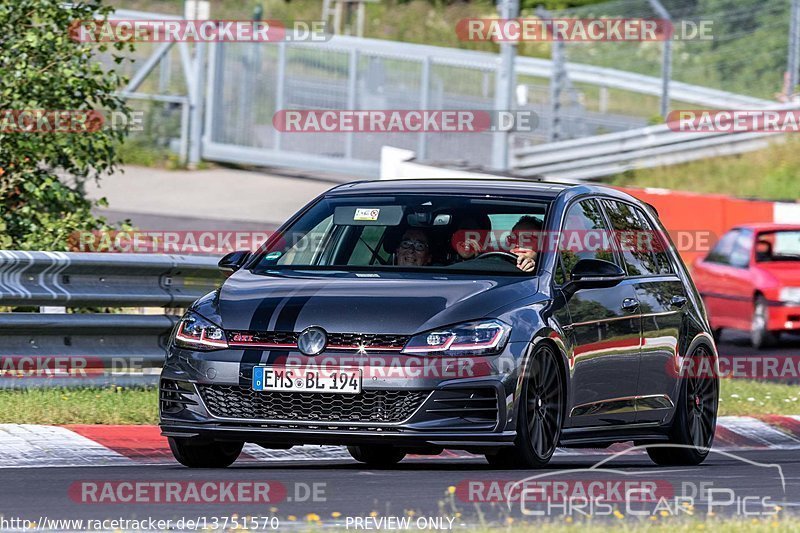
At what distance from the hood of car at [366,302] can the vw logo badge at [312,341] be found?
0.03 metres

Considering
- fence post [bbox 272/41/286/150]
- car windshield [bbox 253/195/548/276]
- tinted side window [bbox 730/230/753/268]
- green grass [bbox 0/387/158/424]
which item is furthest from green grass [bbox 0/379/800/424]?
fence post [bbox 272/41/286/150]

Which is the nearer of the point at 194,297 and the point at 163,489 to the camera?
the point at 163,489

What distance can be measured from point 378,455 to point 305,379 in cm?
158

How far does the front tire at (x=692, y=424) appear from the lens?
35.3ft

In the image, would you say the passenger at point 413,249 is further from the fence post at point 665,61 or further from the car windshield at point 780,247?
the fence post at point 665,61

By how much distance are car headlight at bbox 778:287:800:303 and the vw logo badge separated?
13.3m

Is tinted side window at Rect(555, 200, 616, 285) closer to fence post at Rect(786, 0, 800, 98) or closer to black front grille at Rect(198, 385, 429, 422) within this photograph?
black front grille at Rect(198, 385, 429, 422)

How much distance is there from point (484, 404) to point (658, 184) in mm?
24137

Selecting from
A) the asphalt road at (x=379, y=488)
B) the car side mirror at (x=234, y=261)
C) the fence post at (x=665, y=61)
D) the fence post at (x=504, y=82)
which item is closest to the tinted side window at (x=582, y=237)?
the asphalt road at (x=379, y=488)

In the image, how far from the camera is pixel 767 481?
30.5 ft

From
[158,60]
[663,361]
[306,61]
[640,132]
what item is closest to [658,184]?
[640,132]

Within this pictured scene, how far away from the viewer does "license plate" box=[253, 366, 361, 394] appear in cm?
844

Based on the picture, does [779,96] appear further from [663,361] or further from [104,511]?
[104,511]

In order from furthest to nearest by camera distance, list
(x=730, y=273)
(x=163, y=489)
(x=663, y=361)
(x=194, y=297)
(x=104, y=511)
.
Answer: (x=730, y=273) < (x=194, y=297) < (x=663, y=361) < (x=163, y=489) < (x=104, y=511)
